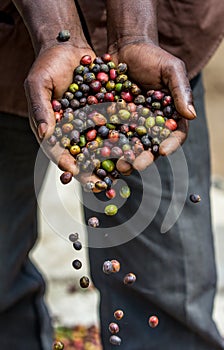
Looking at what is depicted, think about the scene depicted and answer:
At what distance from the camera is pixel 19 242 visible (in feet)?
8.29

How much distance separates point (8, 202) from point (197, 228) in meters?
0.59

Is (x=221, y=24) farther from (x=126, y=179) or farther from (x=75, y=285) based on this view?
(x=75, y=285)

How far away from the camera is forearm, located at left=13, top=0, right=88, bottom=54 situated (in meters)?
1.83

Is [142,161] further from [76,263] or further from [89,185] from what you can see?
[76,263]

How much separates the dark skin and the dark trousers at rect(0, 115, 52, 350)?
46 centimetres

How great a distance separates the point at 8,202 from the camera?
8.01ft

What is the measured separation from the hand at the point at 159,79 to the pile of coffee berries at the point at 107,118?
0.6 inches

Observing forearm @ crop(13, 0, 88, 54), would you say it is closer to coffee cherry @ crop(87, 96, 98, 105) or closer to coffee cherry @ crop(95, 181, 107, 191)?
coffee cherry @ crop(87, 96, 98, 105)

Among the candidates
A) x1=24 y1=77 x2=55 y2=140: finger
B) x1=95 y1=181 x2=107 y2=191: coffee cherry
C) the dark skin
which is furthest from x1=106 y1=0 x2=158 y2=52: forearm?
x1=95 y1=181 x2=107 y2=191: coffee cherry

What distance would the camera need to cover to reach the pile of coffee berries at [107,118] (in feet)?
5.75

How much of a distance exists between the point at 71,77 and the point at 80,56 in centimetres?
6

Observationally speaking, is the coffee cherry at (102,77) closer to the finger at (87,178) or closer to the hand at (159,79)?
the hand at (159,79)

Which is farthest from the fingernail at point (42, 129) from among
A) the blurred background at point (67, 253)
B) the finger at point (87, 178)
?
the blurred background at point (67, 253)

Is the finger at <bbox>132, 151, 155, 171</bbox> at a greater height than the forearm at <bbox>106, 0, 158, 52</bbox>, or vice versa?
the forearm at <bbox>106, 0, 158, 52</bbox>
